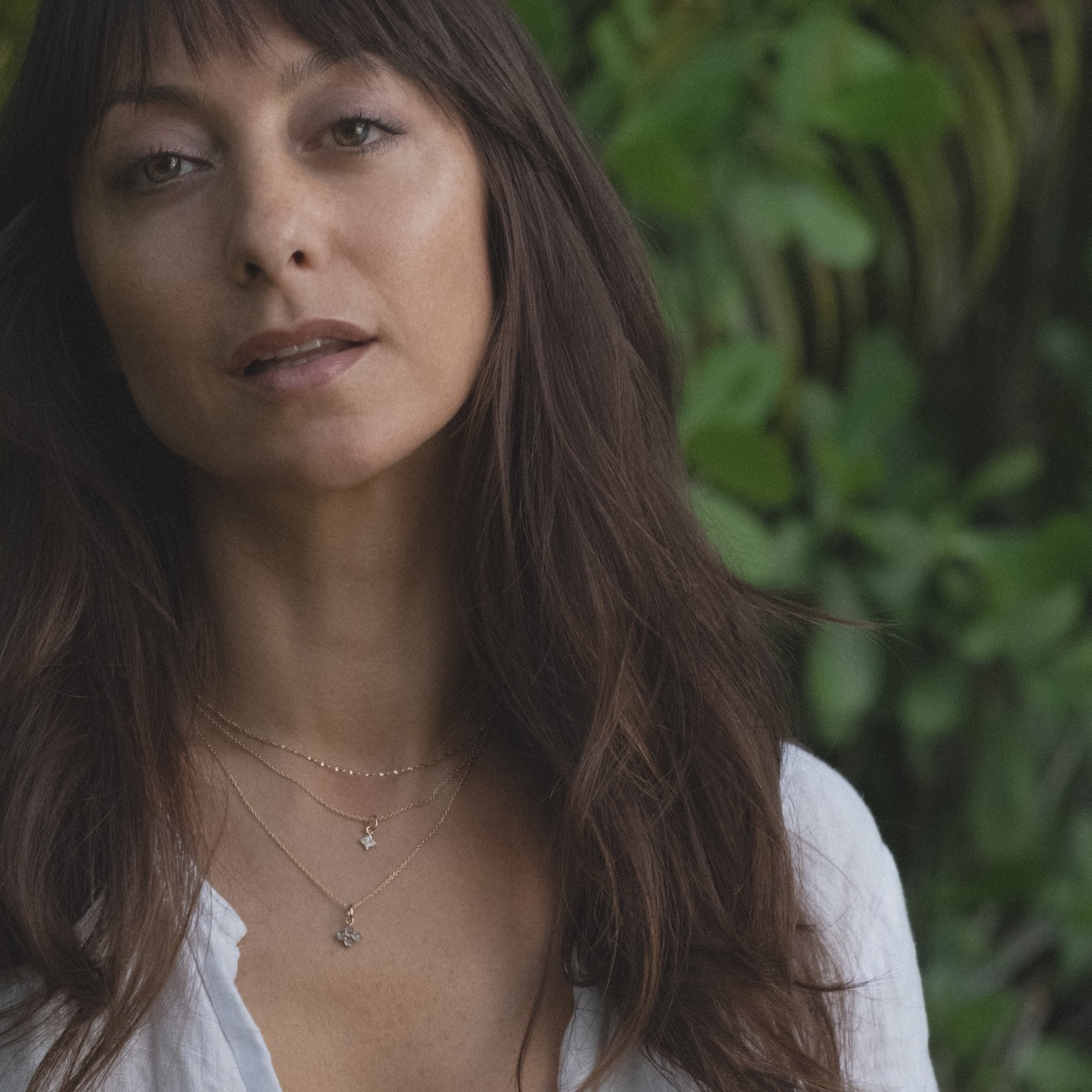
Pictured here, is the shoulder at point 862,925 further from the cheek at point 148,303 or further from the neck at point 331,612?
the cheek at point 148,303

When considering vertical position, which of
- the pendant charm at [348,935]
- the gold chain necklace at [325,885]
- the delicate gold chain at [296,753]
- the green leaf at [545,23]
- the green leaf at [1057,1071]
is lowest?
the green leaf at [1057,1071]

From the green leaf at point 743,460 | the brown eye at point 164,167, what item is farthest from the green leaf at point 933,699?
the brown eye at point 164,167

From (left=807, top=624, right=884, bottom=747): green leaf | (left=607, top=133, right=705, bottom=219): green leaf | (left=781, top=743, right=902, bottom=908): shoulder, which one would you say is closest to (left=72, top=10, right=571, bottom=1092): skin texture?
(left=781, top=743, right=902, bottom=908): shoulder

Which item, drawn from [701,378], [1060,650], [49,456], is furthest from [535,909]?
[1060,650]

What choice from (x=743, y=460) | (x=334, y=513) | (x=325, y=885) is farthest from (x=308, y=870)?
(x=743, y=460)

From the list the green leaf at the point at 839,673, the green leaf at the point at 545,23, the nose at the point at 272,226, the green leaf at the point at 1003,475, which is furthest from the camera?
the green leaf at the point at 1003,475

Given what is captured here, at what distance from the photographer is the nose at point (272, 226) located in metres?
1.11

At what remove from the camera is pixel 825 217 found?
1.81 meters

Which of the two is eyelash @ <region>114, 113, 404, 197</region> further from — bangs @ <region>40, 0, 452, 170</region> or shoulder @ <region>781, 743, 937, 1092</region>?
shoulder @ <region>781, 743, 937, 1092</region>

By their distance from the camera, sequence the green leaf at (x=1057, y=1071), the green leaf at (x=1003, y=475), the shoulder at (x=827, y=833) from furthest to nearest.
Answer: the green leaf at (x=1057, y=1071) < the green leaf at (x=1003, y=475) < the shoulder at (x=827, y=833)

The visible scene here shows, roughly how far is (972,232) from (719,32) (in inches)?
24.2

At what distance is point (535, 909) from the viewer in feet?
4.25

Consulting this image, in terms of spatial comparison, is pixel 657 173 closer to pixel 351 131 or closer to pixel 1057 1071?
pixel 351 131

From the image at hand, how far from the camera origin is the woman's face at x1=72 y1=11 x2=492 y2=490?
1.14 m
